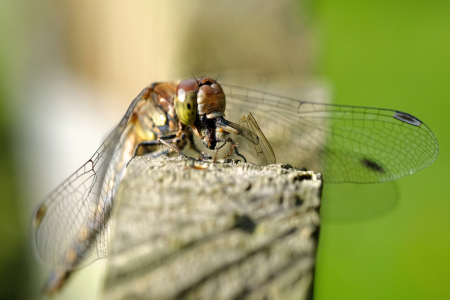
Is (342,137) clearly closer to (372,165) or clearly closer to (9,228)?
(372,165)

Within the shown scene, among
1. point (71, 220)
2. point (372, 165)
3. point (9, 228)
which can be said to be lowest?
point (9, 228)

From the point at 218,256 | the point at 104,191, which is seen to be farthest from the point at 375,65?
the point at 218,256

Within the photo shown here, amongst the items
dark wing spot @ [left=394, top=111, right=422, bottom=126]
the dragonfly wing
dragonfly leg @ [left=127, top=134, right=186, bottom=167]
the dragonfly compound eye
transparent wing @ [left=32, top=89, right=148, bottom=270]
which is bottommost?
transparent wing @ [left=32, top=89, right=148, bottom=270]

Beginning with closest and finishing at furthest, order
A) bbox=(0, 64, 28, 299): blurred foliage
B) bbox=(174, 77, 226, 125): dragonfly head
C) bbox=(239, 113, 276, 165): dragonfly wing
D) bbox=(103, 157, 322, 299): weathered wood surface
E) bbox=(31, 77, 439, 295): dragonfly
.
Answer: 1. bbox=(103, 157, 322, 299): weathered wood surface
2. bbox=(239, 113, 276, 165): dragonfly wing
3. bbox=(31, 77, 439, 295): dragonfly
4. bbox=(174, 77, 226, 125): dragonfly head
5. bbox=(0, 64, 28, 299): blurred foliage

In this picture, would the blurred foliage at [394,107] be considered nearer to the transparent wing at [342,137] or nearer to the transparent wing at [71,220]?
the transparent wing at [342,137]

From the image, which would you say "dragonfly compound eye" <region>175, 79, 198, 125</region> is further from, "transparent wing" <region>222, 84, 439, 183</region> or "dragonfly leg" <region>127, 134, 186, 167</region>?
"transparent wing" <region>222, 84, 439, 183</region>

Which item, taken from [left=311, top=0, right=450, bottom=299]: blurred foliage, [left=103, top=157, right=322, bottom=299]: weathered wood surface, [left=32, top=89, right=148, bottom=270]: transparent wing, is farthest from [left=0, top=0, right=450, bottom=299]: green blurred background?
[left=103, top=157, right=322, bottom=299]: weathered wood surface

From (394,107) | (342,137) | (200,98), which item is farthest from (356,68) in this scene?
(200,98)
